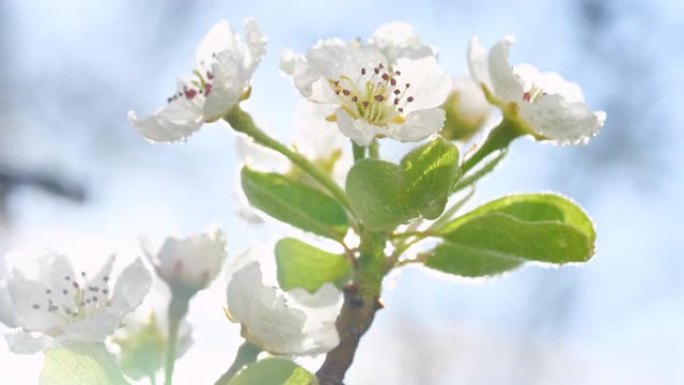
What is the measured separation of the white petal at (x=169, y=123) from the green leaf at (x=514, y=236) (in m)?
0.28

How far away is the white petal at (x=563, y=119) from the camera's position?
3.76 ft

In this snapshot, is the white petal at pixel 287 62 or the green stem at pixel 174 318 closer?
the green stem at pixel 174 318

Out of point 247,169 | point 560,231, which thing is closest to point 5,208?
point 247,169

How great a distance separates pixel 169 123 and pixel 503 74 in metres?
0.34

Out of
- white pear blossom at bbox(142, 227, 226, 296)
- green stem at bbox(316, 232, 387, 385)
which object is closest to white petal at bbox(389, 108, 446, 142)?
green stem at bbox(316, 232, 387, 385)

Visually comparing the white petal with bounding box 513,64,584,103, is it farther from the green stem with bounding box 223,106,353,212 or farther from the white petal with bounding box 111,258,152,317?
the white petal with bounding box 111,258,152,317

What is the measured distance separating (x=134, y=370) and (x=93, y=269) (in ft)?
0.39

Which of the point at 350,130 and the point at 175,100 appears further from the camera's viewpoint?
the point at 175,100

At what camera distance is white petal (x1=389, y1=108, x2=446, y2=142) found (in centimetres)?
107

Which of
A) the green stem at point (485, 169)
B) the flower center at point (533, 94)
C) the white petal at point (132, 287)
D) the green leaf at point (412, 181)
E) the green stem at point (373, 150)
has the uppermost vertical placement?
the flower center at point (533, 94)

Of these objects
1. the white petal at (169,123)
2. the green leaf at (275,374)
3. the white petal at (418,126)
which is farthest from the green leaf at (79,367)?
the white petal at (418,126)

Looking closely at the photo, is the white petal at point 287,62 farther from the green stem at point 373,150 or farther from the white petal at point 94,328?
the white petal at point 94,328

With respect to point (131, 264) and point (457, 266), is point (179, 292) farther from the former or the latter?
point (457, 266)

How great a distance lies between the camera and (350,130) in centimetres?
106
